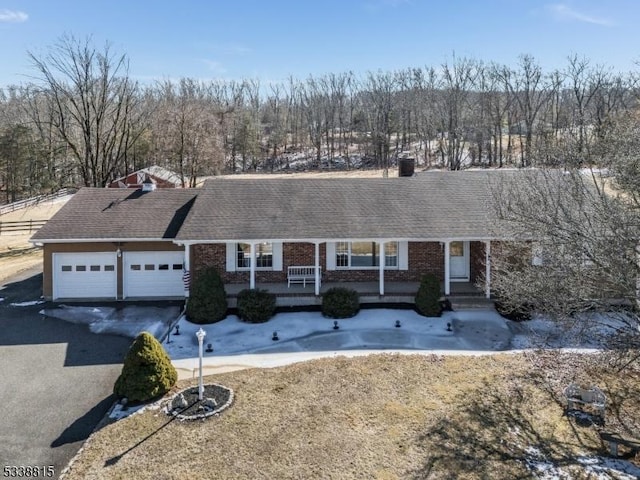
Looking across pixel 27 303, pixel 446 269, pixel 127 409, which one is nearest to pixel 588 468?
pixel 127 409

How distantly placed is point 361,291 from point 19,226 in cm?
2991

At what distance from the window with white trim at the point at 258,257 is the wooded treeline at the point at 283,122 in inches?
836

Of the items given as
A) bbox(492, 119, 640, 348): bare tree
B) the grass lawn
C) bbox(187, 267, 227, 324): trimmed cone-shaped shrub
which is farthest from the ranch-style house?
bbox(492, 119, 640, 348): bare tree


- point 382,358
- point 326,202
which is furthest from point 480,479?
point 326,202

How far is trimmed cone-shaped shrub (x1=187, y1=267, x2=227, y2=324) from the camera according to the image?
578 inches

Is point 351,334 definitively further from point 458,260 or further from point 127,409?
point 127,409

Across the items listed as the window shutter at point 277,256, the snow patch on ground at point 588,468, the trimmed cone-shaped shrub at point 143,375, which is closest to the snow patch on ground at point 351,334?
the trimmed cone-shaped shrub at point 143,375

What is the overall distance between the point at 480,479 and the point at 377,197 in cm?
1284

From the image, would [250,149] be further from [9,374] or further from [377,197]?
[9,374]

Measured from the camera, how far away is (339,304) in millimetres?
15188

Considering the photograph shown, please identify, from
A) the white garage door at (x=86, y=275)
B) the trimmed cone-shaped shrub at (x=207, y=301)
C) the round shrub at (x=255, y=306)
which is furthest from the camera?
the white garage door at (x=86, y=275)

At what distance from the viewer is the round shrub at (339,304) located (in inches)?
598

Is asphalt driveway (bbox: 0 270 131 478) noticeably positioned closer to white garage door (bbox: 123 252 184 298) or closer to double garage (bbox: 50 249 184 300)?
double garage (bbox: 50 249 184 300)

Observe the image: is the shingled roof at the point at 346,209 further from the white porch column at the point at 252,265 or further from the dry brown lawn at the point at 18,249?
the dry brown lawn at the point at 18,249
